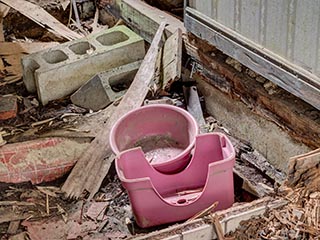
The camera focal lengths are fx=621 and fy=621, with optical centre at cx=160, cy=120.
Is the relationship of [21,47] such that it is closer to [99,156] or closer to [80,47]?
[80,47]

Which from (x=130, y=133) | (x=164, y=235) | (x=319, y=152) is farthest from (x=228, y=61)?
(x=164, y=235)

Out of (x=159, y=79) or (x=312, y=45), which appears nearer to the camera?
(x=312, y=45)

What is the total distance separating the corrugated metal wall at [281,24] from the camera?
2.67m

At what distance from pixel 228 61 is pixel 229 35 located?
0.77ft

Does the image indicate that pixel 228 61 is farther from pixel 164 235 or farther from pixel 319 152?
pixel 164 235

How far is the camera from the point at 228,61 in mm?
3424

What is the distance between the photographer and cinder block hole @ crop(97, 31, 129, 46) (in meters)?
4.32

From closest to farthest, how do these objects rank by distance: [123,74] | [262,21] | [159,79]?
[262,21]
[159,79]
[123,74]

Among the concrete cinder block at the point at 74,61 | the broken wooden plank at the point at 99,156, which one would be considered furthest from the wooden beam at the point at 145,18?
the broken wooden plank at the point at 99,156

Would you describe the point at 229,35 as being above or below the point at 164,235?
above

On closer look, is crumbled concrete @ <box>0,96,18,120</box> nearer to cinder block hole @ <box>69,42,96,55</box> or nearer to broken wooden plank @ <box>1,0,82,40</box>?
cinder block hole @ <box>69,42,96,55</box>

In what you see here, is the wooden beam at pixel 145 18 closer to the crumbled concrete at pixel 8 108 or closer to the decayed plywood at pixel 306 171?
the crumbled concrete at pixel 8 108

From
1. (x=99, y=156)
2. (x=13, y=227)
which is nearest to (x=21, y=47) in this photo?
(x=99, y=156)

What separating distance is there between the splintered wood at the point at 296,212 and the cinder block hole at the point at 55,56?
6.39 feet
